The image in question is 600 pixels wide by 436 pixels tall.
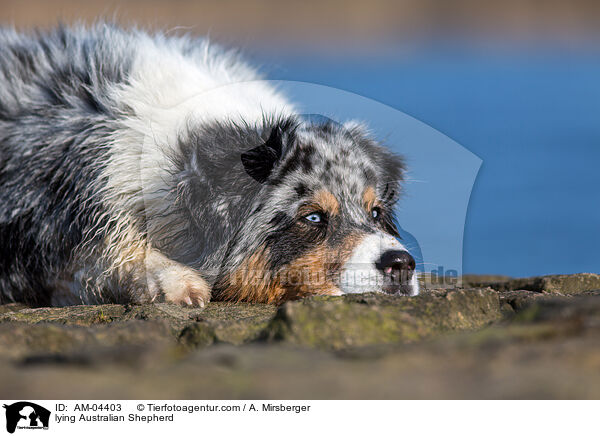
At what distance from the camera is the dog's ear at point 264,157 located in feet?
15.0

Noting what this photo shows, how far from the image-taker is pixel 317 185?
4465mm

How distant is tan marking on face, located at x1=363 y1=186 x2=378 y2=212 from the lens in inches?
179

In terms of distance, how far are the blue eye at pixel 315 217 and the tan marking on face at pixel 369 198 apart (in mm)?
316

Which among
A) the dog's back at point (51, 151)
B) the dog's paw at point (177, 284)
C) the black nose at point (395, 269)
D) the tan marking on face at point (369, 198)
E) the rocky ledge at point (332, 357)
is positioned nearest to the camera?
the rocky ledge at point (332, 357)

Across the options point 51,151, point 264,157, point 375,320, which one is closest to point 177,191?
point 264,157

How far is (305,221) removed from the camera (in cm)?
445

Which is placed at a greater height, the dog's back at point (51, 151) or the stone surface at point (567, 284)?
the dog's back at point (51, 151)

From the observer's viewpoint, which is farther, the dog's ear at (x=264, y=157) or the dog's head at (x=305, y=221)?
the dog's ear at (x=264, y=157)

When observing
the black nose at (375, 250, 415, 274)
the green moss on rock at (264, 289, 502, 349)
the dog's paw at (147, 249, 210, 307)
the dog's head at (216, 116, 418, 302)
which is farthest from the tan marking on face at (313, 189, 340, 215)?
the green moss on rock at (264, 289, 502, 349)
